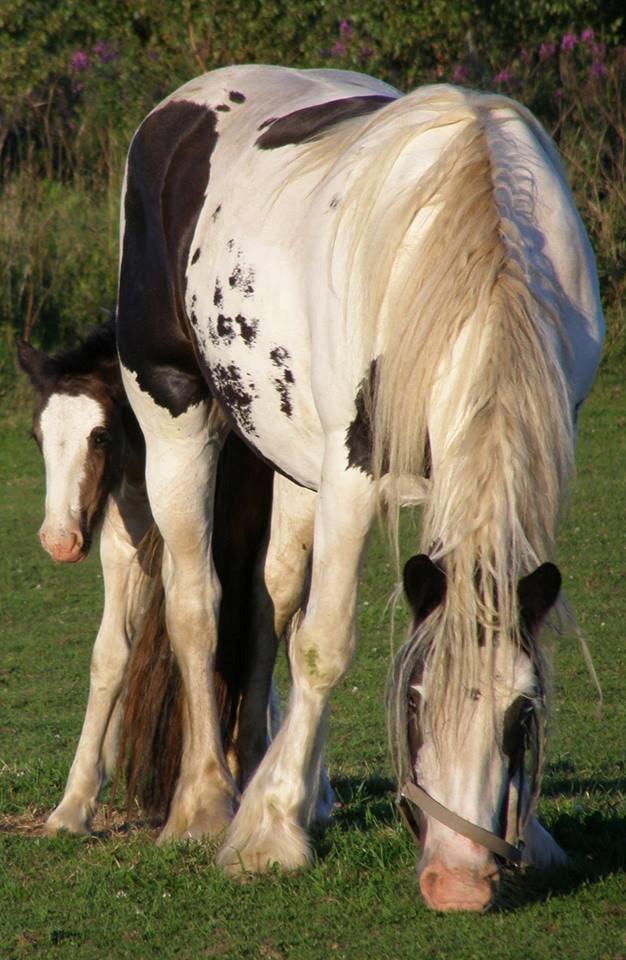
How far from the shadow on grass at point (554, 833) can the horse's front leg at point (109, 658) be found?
0.80 metres

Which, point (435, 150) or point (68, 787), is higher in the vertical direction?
point (435, 150)

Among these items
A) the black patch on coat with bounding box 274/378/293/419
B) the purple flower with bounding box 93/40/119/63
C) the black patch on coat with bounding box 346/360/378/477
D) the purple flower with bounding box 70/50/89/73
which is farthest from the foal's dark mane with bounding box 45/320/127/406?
the purple flower with bounding box 93/40/119/63

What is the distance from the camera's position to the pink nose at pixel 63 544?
473 cm

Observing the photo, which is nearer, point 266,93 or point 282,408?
point 282,408

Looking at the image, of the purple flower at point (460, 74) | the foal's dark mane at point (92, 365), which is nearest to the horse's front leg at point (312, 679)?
the foal's dark mane at point (92, 365)

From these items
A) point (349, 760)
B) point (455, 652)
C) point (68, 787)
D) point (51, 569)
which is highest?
point (455, 652)

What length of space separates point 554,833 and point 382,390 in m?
1.56

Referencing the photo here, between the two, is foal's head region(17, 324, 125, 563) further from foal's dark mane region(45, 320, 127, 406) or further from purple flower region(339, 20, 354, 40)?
purple flower region(339, 20, 354, 40)

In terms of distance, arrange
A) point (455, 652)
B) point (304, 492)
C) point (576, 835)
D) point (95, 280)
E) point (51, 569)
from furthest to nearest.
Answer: point (95, 280) < point (51, 569) < point (304, 492) < point (576, 835) < point (455, 652)

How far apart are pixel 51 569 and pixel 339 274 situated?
623cm

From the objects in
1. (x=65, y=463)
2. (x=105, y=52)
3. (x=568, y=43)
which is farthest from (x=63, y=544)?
(x=105, y=52)

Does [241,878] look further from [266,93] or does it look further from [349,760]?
[266,93]

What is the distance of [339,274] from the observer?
142 inches

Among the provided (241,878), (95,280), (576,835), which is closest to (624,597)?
(576,835)
